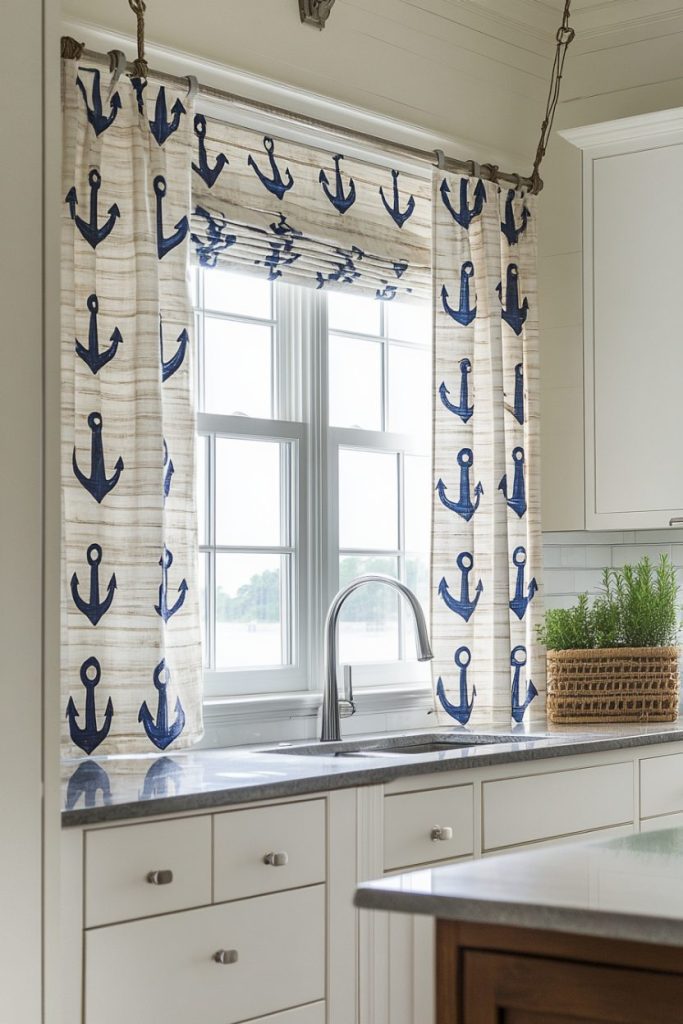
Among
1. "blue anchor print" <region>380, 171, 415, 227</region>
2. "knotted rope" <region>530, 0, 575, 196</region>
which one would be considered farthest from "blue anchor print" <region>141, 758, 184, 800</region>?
"knotted rope" <region>530, 0, 575, 196</region>

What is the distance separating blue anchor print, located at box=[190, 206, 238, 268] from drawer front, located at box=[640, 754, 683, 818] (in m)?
1.66

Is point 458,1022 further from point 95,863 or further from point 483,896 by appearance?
point 95,863

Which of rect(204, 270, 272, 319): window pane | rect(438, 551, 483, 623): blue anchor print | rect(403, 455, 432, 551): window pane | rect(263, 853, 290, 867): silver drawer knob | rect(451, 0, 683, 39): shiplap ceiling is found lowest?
rect(263, 853, 290, 867): silver drawer knob

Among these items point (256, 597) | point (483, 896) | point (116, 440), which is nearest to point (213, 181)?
point (116, 440)

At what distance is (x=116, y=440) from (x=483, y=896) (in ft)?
5.32

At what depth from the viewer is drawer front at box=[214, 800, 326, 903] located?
2.28 meters

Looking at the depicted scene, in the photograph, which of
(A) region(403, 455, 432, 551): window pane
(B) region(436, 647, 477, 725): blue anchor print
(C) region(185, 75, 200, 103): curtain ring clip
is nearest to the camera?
(C) region(185, 75, 200, 103): curtain ring clip

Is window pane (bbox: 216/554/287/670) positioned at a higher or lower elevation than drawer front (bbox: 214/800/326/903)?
higher

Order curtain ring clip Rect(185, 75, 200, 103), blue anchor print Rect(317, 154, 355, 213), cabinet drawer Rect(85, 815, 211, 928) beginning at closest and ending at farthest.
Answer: cabinet drawer Rect(85, 815, 211, 928) → curtain ring clip Rect(185, 75, 200, 103) → blue anchor print Rect(317, 154, 355, 213)

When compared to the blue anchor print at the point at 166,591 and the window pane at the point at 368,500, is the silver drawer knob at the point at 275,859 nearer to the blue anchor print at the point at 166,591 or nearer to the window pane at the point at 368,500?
the blue anchor print at the point at 166,591

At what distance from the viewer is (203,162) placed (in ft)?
10.1

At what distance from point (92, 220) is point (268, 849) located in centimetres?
137

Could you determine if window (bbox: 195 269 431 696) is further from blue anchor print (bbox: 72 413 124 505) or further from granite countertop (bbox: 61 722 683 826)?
blue anchor print (bbox: 72 413 124 505)

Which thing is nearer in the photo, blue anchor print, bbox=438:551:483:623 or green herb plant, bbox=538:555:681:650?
blue anchor print, bbox=438:551:483:623
